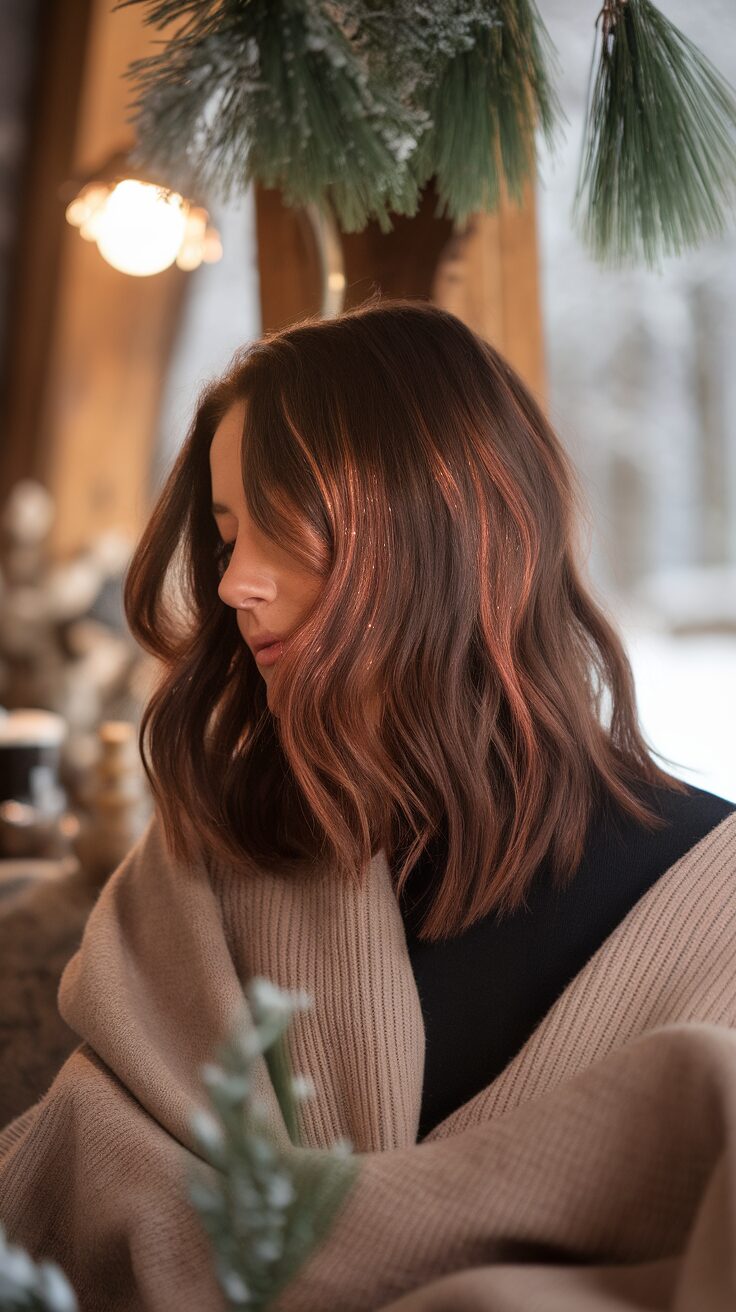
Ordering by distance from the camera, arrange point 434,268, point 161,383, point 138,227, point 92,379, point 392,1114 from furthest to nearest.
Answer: point 161,383 → point 92,379 → point 138,227 → point 434,268 → point 392,1114

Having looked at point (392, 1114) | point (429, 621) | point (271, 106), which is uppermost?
point (271, 106)

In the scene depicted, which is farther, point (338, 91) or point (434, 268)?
point (434, 268)

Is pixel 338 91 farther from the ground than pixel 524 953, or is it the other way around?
pixel 338 91

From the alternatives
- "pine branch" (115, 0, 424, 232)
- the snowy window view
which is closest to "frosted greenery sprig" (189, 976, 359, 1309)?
"pine branch" (115, 0, 424, 232)

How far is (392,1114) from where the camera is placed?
3.21ft

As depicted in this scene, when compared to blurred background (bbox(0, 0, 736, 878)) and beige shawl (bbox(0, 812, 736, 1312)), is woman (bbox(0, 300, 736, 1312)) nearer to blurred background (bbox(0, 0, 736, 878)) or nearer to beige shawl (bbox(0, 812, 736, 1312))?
beige shawl (bbox(0, 812, 736, 1312))

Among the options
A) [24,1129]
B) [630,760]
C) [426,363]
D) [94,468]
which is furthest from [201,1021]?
[94,468]

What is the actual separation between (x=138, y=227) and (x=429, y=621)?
129 centimetres

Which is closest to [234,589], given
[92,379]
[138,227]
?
[138,227]

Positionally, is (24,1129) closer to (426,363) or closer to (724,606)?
(426,363)

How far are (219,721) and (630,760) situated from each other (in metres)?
0.39

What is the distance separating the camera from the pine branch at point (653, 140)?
1.02 metres

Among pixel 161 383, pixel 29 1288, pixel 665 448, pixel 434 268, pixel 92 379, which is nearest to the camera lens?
pixel 29 1288

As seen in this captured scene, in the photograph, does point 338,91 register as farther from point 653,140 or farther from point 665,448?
point 665,448
